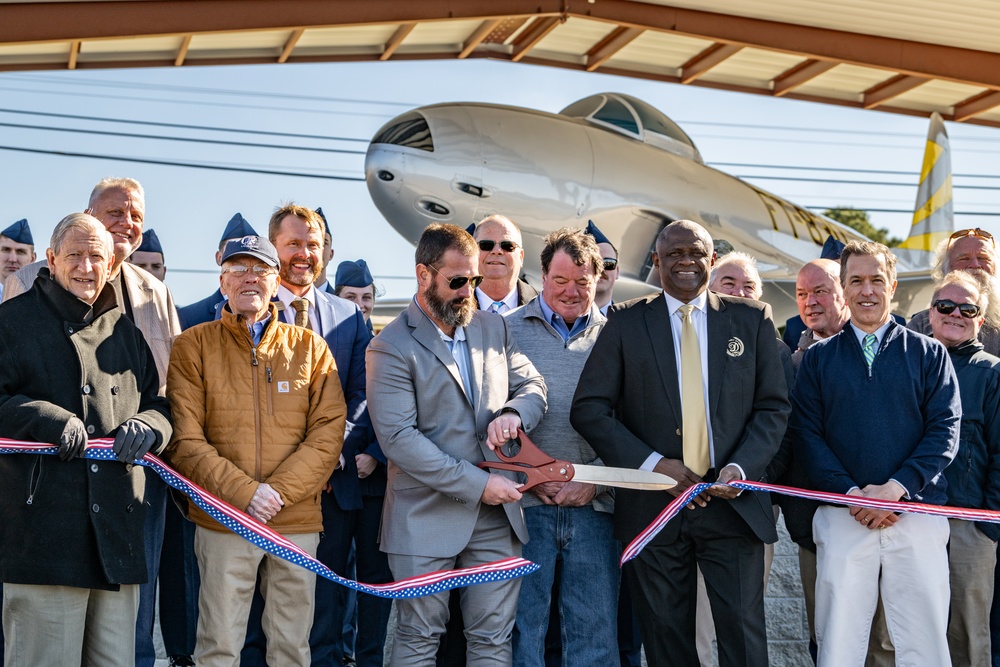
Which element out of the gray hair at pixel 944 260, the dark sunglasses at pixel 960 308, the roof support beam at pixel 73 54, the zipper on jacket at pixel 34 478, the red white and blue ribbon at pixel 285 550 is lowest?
the red white and blue ribbon at pixel 285 550

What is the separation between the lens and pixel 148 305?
13.5 feet

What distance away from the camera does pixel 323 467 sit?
12.1ft

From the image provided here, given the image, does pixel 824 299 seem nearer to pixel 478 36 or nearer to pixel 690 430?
pixel 690 430

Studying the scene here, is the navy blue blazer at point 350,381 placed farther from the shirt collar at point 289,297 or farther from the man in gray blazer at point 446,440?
the man in gray blazer at point 446,440

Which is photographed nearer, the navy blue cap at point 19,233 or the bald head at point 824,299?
the bald head at point 824,299

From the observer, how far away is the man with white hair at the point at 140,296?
3.92 m

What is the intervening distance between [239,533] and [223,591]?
0.76ft

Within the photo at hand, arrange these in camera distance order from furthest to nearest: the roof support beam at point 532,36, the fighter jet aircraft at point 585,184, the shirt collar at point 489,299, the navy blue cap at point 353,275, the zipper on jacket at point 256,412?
the roof support beam at point 532,36
the fighter jet aircraft at point 585,184
the navy blue cap at point 353,275
the shirt collar at point 489,299
the zipper on jacket at point 256,412

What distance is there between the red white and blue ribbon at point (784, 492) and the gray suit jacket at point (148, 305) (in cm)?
199

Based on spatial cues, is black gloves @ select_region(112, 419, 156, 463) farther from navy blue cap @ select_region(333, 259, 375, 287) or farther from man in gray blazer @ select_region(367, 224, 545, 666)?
navy blue cap @ select_region(333, 259, 375, 287)

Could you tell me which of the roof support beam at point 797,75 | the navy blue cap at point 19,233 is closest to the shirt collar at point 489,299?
the navy blue cap at point 19,233

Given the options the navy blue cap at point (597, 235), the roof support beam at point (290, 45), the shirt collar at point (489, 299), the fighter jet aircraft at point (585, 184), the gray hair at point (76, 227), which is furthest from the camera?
the roof support beam at point (290, 45)

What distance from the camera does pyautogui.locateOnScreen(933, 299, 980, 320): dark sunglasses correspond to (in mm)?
4363

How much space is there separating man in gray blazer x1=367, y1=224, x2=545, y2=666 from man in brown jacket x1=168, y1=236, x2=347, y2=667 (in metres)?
0.27
